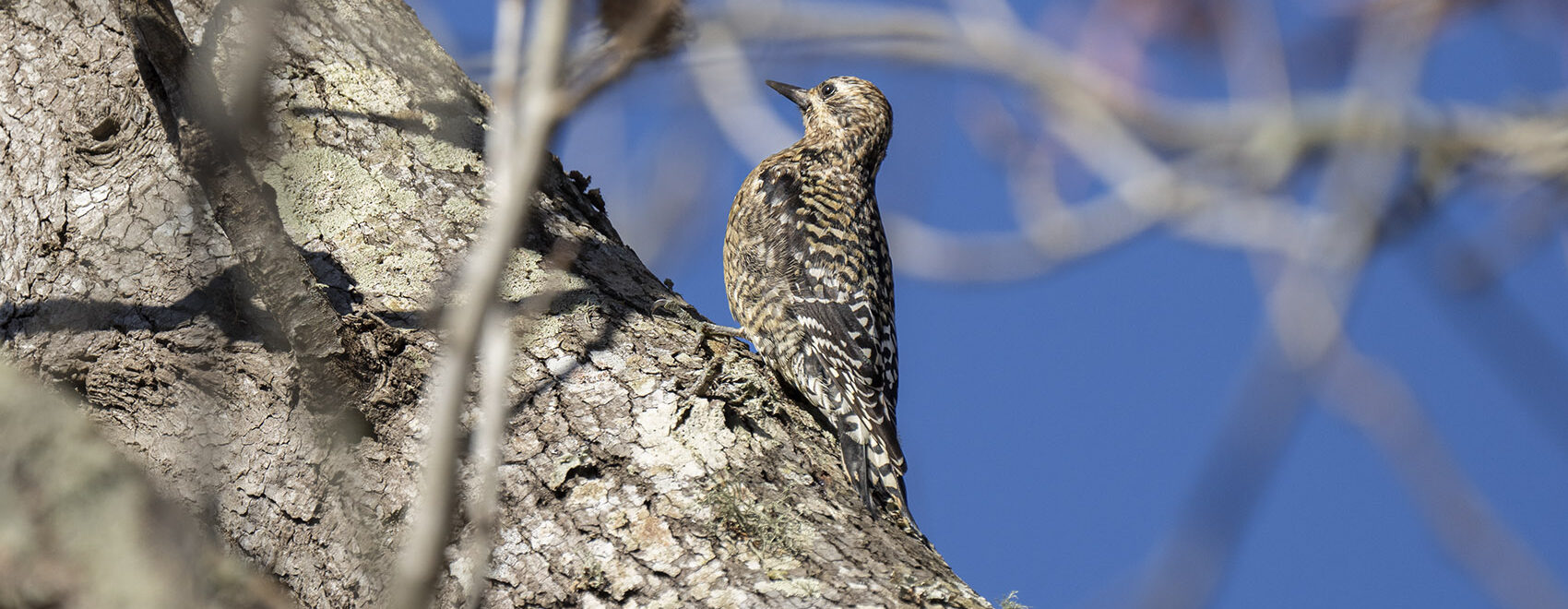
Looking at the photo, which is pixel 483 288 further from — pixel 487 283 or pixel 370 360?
pixel 370 360

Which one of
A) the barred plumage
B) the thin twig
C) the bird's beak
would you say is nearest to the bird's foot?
the barred plumage

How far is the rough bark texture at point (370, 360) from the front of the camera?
2197 mm

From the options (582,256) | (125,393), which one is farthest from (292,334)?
(582,256)

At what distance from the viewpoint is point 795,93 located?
18.8ft

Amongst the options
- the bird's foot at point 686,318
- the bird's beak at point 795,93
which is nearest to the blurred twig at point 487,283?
the bird's foot at point 686,318

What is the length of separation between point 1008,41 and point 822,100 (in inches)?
70.1

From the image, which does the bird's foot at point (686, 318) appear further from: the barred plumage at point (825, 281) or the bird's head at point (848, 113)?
the bird's head at point (848, 113)

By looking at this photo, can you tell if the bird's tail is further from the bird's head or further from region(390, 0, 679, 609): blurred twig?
the bird's head

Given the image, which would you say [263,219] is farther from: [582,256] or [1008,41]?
[1008,41]

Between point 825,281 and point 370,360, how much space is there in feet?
6.63

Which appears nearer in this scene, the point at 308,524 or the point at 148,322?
the point at 308,524

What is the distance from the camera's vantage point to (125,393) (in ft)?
8.34

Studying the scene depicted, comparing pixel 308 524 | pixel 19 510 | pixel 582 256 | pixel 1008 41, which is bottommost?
pixel 19 510

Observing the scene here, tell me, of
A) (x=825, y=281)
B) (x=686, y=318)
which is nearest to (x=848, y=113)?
(x=825, y=281)
